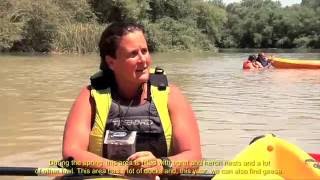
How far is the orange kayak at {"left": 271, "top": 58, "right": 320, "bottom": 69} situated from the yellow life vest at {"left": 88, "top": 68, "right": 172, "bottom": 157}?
15011mm

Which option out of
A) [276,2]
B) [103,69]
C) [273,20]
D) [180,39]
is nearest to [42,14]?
[180,39]

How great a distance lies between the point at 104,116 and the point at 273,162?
82cm

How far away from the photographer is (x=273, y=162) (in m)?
2.72

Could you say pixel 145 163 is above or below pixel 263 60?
above

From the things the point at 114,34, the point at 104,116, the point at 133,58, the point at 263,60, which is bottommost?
the point at 263,60

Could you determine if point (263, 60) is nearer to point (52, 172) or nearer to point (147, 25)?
point (52, 172)

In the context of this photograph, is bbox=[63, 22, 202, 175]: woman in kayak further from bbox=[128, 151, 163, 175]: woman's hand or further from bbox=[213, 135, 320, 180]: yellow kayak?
bbox=[213, 135, 320, 180]: yellow kayak

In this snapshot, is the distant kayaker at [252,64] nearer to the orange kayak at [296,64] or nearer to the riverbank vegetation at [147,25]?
the orange kayak at [296,64]

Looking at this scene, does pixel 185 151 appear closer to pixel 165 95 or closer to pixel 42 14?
pixel 165 95

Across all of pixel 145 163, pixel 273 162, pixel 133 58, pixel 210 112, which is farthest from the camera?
pixel 210 112

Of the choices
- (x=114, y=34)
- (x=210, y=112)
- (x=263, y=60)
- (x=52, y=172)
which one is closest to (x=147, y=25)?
(x=263, y=60)

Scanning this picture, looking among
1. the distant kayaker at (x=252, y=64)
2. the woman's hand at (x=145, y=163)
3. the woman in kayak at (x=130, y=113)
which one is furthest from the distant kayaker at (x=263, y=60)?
the woman's hand at (x=145, y=163)

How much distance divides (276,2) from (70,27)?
58100 mm

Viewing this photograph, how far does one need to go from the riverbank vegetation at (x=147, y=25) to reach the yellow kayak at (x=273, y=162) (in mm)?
23419
